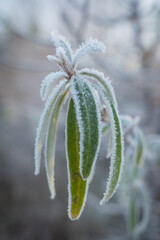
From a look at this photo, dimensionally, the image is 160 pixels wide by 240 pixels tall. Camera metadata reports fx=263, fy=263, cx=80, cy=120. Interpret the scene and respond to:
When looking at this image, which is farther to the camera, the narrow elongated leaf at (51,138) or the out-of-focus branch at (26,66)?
the out-of-focus branch at (26,66)

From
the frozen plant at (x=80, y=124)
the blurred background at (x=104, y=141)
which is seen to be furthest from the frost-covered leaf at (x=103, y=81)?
the blurred background at (x=104, y=141)

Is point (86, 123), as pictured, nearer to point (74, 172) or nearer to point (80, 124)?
Result: point (80, 124)

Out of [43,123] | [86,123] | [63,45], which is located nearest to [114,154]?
[86,123]

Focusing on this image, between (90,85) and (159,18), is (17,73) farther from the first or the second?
(90,85)

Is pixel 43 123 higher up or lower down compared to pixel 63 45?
lower down

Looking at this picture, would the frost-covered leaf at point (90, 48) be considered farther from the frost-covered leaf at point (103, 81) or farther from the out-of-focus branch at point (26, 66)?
the out-of-focus branch at point (26, 66)

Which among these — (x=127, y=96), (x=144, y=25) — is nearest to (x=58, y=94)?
(x=144, y=25)
